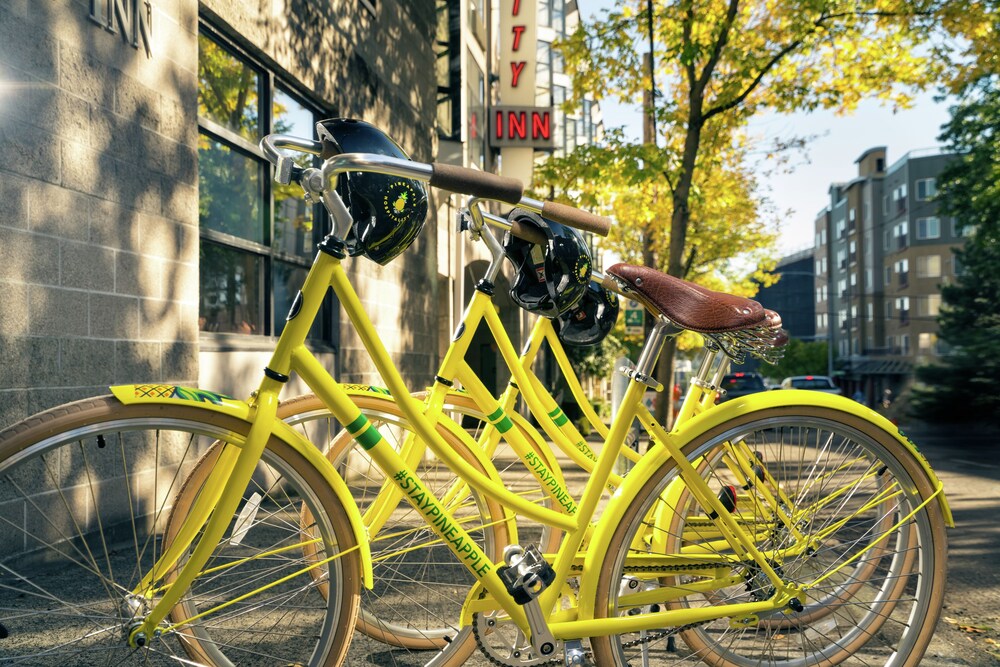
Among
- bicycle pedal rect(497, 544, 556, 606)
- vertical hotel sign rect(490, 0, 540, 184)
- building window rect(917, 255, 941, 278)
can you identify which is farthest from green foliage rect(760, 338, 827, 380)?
bicycle pedal rect(497, 544, 556, 606)

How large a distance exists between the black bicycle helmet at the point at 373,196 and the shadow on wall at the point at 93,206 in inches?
98.4

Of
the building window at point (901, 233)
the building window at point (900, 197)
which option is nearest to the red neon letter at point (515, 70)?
the building window at point (901, 233)

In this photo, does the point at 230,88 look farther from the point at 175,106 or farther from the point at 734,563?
the point at 734,563

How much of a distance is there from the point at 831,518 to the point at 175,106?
4433 millimetres

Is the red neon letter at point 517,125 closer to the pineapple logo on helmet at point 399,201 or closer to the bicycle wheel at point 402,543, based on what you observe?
the bicycle wheel at point 402,543

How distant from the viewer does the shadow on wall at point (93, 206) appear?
3773 millimetres

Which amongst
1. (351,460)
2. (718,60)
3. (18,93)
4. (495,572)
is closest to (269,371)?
(495,572)

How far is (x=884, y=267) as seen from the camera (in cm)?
6025

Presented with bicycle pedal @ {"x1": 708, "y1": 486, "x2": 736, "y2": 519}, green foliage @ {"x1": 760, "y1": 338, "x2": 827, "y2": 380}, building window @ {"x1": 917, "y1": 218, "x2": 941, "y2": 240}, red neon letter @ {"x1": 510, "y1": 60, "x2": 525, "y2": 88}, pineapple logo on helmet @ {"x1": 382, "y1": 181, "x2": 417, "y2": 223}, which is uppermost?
building window @ {"x1": 917, "y1": 218, "x2": 941, "y2": 240}

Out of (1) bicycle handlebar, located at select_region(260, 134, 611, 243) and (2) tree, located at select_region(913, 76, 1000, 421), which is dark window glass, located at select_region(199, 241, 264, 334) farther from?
(2) tree, located at select_region(913, 76, 1000, 421)

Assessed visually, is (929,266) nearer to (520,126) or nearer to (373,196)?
(520,126)

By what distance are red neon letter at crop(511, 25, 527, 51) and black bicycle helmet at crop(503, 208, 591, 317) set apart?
13.4 m

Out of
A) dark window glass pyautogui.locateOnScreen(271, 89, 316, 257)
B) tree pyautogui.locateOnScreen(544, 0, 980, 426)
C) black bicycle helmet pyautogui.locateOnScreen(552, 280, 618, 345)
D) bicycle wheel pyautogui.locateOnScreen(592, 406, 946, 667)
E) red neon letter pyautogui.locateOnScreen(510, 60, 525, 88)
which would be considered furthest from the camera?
red neon letter pyautogui.locateOnScreen(510, 60, 525, 88)

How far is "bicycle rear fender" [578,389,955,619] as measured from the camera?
2207 mm
